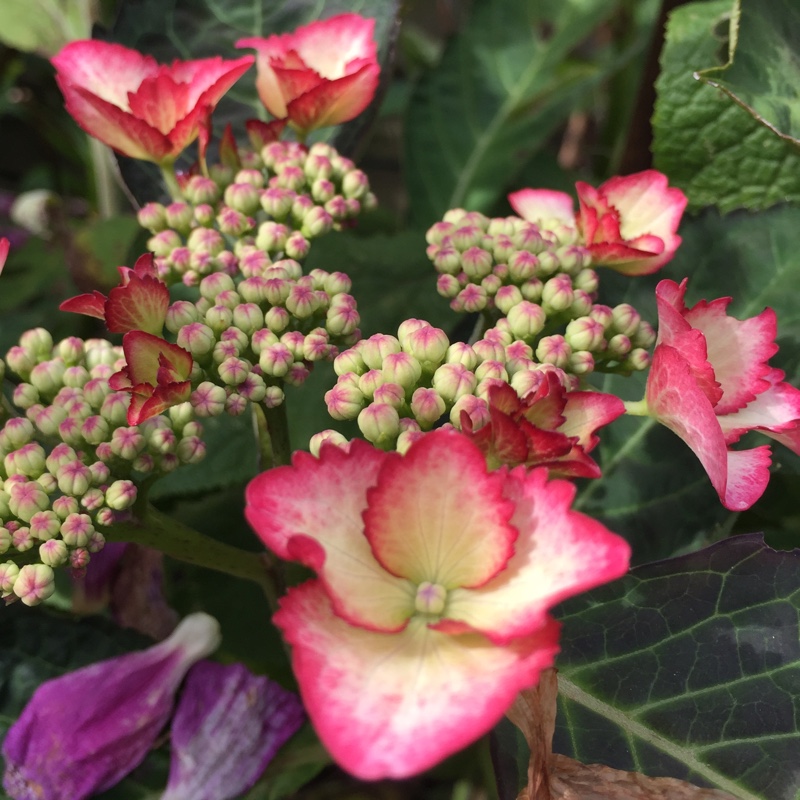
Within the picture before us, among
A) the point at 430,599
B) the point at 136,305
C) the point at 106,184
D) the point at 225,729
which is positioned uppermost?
the point at 136,305

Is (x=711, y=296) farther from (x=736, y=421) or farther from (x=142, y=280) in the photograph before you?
(x=142, y=280)

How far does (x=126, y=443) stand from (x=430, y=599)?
0.21m

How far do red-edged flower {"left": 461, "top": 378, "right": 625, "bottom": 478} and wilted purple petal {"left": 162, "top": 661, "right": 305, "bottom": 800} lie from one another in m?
0.34

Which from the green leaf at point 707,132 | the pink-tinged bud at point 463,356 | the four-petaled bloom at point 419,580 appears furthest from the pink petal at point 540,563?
the green leaf at point 707,132

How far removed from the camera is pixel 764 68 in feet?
2.32

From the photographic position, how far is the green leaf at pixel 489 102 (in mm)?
1073

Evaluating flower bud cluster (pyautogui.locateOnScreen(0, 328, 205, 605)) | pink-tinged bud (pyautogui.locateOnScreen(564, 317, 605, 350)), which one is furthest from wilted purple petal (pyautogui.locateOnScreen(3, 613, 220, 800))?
pink-tinged bud (pyautogui.locateOnScreen(564, 317, 605, 350))

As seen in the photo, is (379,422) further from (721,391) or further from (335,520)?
(721,391)

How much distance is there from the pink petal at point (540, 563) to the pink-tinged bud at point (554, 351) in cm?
13

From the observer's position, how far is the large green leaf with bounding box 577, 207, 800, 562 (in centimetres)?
75

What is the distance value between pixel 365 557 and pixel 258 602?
0.46m

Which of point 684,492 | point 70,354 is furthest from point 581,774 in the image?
point 70,354

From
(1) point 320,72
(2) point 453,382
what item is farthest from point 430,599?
(1) point 320,72

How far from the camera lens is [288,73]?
65 centimetres
